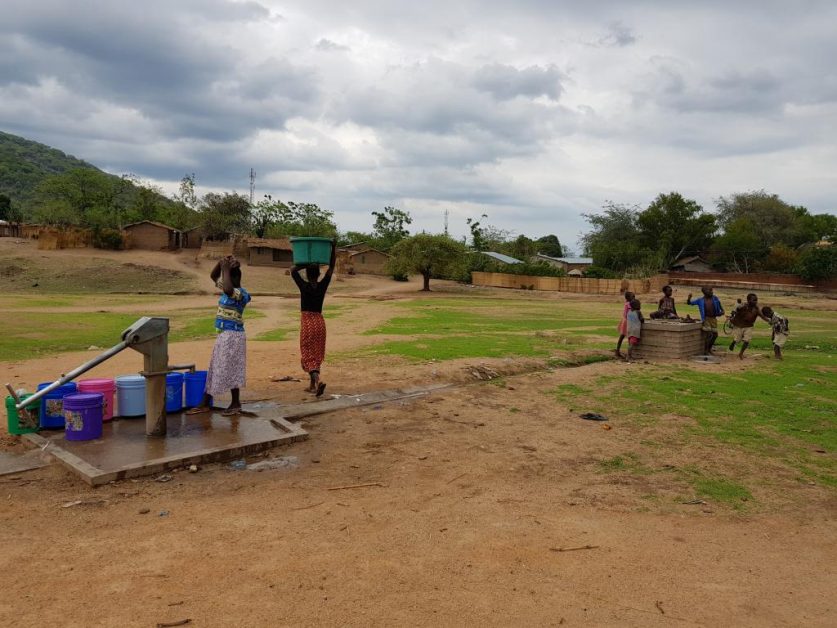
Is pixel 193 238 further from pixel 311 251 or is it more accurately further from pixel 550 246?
pixel 311 251

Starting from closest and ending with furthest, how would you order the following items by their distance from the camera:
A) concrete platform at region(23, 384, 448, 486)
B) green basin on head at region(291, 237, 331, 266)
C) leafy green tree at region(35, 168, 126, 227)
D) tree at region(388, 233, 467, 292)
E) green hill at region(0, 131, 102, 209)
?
1. concrete platform at region(23, 384, 448, 486)
2. green basin on head at region(291, 237, 331, 266)
3. tree at region(388, 233, 467, 292)
4. leafy green tree at region(35, 168, 126, 227)
5. green hill at region(0, 131, 102, 209)

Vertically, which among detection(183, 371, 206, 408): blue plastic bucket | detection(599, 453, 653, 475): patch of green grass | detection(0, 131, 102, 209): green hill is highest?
detection(0, 131, 102, 209): green hill

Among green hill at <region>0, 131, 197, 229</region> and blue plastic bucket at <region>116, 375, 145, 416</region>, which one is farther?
green hill at <region>0, 131, 197, 229</region>

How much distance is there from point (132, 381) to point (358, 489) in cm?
332

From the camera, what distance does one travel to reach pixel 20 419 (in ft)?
20.3

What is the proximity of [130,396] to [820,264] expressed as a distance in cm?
5681

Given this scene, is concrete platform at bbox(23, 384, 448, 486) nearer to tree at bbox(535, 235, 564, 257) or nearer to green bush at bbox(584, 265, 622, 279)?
green bush at bbox(584, 265, 622, 279)

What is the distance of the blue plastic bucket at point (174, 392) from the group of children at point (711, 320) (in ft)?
31.5

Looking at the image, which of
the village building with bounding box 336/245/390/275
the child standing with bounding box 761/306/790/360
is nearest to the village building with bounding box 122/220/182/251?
the village building with bounding box 336/245/390/275

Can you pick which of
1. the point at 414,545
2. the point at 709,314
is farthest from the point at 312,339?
the point at 709,314

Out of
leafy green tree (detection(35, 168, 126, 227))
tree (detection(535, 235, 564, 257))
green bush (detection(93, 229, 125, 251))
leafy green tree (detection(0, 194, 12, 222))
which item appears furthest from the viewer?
tree (detection(535, 235, 564, 257))

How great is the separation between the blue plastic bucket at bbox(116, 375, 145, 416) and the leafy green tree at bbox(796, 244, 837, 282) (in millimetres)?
56621

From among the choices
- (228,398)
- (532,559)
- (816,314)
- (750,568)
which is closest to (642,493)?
(750,568)

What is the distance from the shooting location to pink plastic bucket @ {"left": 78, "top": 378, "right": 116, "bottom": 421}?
6594mm
